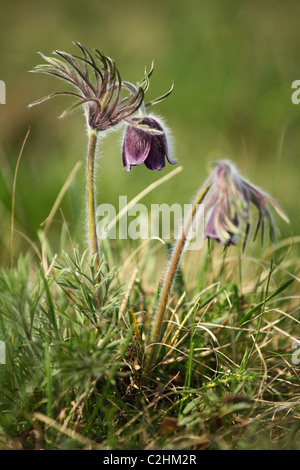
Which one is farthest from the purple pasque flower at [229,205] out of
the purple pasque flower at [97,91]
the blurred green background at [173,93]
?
the blurred green background at [173,93]

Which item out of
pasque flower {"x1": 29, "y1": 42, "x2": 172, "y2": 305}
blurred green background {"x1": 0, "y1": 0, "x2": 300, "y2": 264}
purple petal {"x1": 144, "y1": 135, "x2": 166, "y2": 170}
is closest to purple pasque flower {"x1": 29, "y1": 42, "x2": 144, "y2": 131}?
pasque flower {"x1": 29, "y1": 42, "x2": 172, "y2": 305}

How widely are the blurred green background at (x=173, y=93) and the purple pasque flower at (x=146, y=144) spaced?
45.0 inches

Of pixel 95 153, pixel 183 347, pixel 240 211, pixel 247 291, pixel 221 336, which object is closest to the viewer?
pixel 240 211

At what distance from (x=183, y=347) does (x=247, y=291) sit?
1.71ft

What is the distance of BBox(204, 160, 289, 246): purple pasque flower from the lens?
1.34 meters

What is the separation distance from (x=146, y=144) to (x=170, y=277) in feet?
1.32

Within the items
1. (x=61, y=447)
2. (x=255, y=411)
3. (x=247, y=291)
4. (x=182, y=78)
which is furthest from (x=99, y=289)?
(x=182, y=78)

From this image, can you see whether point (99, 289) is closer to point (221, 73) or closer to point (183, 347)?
point (183, 347)

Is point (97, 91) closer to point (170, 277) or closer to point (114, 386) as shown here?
point (170, 277)

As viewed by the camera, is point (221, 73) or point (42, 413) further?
point (221, 73)

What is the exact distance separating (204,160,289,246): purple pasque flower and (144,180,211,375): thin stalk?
0.17 feet

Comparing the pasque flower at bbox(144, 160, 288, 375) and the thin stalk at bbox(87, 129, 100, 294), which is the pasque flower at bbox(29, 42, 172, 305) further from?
the pasque flower at bbox(144, 160, 288, 375)

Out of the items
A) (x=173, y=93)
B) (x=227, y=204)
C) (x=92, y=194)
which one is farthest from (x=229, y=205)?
(x=173, y=93)

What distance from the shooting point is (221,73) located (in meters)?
4.78
